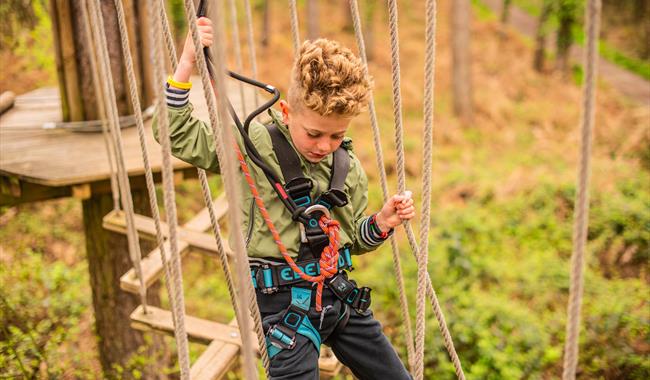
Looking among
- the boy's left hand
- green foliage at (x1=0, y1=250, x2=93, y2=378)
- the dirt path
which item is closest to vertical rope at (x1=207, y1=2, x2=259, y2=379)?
Result: the boy's left hand

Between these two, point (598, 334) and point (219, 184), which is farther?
point (219, 184)

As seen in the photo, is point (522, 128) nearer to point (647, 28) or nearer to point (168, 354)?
point (168, 354)

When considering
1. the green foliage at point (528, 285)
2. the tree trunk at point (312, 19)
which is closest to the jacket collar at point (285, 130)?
the green foliage at point (528, 285)

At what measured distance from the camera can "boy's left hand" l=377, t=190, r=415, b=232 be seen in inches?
59.2

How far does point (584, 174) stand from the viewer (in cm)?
88

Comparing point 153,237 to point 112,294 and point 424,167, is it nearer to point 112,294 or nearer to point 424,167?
point 112,294

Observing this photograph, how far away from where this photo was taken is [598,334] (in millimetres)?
3486

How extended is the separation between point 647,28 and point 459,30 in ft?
28.8

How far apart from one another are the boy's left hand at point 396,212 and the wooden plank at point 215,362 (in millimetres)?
869

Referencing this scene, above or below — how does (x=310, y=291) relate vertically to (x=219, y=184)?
above

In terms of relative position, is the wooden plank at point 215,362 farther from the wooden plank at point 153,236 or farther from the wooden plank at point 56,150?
the wooden plank at point 56,150

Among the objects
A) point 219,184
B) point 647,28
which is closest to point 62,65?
point 219,184

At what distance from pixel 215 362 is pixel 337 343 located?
66cm

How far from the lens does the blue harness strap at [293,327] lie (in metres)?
1.44
